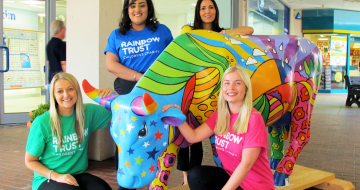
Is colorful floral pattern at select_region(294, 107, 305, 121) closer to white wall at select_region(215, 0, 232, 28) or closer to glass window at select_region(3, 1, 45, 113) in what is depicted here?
white wall at select_region(215, 0, 232, 28)

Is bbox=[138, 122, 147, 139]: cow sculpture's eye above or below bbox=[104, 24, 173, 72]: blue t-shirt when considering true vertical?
below

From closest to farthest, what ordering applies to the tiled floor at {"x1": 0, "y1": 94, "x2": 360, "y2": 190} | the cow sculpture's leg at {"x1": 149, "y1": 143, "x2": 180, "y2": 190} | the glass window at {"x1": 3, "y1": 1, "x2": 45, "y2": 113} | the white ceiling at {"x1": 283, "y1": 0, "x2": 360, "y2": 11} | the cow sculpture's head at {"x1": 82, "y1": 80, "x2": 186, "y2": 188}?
the cow sculpture's head at {"x1": 82, "y1": 80, "x2": 186, "y2": 188} → the cow sculpture's leg at {"x1": 149, "y1": 143, "x2": 180, "y2": 190} → the tiled floor at {"x1": 0, "y1": 94, "x2": 360, "y2": 190} → the glass window at {"x1": 3, "y1": 1, "x2": 45, "y2": 113} → the white ceiling at {"x1": 283, "y1": 0, "x2": 360, "y2": 11}

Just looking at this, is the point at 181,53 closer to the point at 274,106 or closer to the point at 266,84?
the point at 266,84

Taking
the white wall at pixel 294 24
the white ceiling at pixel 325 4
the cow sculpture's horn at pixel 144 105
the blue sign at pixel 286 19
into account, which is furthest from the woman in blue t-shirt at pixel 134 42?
the white wall at pixel 294 24

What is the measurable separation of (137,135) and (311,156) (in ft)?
12.0

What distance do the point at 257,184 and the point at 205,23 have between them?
1501 mm

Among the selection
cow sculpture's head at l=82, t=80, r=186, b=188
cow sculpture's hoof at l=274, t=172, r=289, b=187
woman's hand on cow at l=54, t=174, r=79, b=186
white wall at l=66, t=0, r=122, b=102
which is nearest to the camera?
cow sculpture's head at l=82, t=80, r=186, b=188

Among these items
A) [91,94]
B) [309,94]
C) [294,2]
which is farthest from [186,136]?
[294,2]

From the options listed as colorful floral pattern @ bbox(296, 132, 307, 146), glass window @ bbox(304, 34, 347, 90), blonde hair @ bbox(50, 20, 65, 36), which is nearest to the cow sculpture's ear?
colorful floral pattern @ bbox(296, 132, 307, 146)

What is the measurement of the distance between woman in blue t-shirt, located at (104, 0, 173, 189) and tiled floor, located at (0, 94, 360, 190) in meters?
1.38

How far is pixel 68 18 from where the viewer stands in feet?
13.7

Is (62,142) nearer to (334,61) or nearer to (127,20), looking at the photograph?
(127,20)

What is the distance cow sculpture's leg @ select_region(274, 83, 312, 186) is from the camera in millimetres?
2896

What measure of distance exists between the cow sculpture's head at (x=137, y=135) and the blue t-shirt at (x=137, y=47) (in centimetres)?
68
